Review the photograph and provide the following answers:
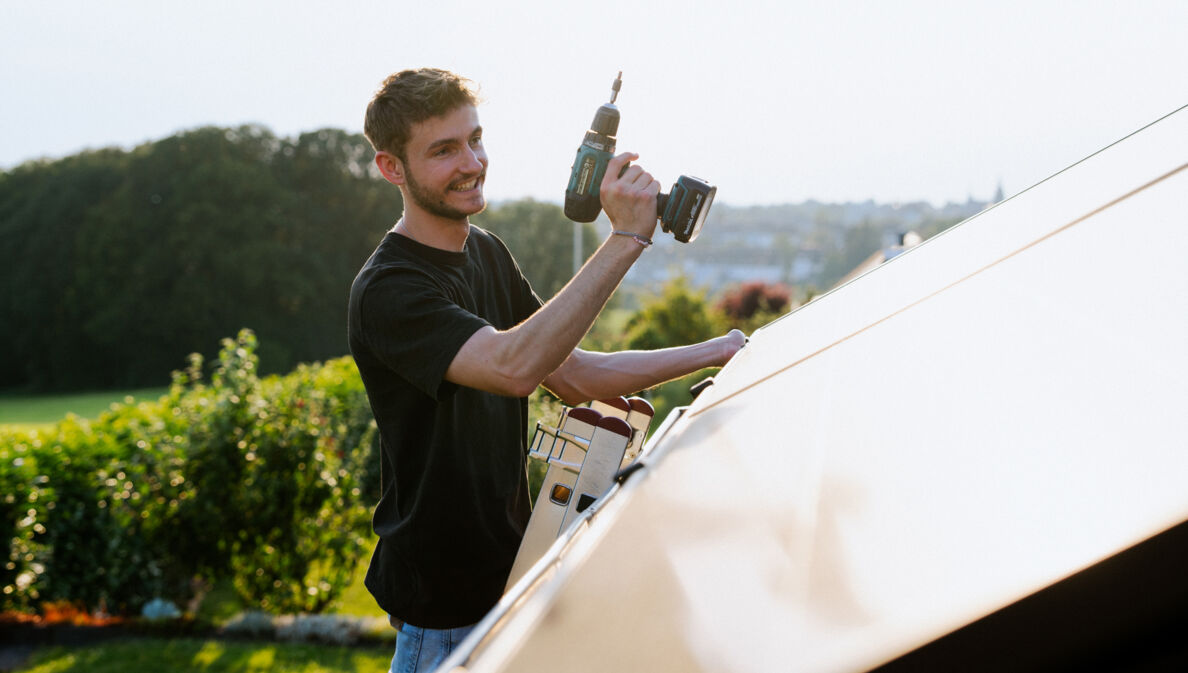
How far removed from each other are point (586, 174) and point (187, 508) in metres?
5.11

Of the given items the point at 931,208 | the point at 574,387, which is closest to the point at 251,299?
the point at 931,208

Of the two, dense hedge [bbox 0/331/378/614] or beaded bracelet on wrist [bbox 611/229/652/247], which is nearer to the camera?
beaded bracelet on wrist [bbox 611/229/652/247]

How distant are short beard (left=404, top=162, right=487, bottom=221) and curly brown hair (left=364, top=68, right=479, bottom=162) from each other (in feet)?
0.20

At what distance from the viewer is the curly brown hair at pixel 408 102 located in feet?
7.08

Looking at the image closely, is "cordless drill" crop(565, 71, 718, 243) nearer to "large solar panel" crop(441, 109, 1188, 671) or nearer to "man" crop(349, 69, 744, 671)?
"man" crop(349, 69, 744, 671)

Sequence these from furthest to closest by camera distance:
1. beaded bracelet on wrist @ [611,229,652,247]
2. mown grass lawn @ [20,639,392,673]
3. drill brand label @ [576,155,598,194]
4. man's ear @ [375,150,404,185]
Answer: mown grass lawn @ [20,639,392,673]
man's ear @ [375,150,404,185]
drill brand label @ [576,155,598,194]
beaded bracelet on wrist @ [611,229,652,247]

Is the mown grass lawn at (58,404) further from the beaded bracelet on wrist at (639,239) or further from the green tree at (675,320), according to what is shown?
the beaded bracelet on wrist at (639,239)

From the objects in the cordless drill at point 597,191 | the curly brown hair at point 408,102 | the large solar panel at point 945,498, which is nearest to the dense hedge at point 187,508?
the curly brown hair at point 408,102

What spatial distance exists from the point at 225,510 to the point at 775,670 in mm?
5960

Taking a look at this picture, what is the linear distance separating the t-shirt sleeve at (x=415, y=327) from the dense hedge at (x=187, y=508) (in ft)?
14.9

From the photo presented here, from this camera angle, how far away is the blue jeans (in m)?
2.16

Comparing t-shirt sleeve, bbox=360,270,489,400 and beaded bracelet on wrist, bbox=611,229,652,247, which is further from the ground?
beaded bracelet on wrist, bbox=611,229,652,247

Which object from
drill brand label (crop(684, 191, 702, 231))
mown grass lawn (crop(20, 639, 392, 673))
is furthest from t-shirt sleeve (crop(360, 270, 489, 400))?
mown grass lawn (crop(20, 639, 392, 673))

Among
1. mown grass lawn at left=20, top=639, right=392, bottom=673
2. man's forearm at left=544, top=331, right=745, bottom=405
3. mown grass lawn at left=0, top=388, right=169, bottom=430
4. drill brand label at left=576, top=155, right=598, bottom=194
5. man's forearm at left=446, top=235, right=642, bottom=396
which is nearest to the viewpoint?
man's forearm at left=446, top=235, right=642, bottom=396
